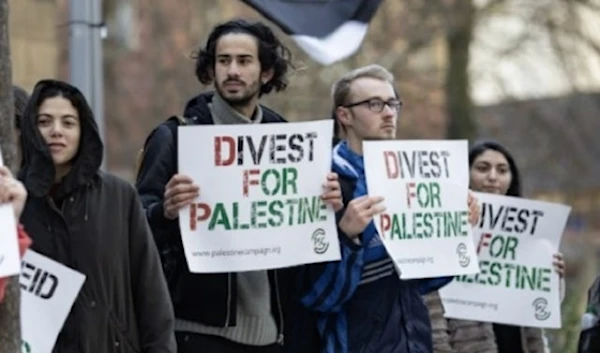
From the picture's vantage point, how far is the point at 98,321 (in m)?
5.95

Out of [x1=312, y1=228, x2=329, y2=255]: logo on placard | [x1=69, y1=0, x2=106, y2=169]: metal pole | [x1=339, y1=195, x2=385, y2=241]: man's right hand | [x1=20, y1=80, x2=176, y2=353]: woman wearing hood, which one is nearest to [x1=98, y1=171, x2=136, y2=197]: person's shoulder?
[x1=20, y1=80, x2=176, y2=353]: woman wearing hood

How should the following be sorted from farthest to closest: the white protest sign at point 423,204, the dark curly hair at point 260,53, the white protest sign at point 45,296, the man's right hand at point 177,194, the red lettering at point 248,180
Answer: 1. the white protest sign at point 423,204
2. the dark curly hair at point 260,53
3. the red lettering at point 248,180
4. the man's right hand at point 177,194
5. the white protest sign at point 45,296

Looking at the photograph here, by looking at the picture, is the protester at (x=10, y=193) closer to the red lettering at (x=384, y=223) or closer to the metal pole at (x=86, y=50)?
the red lettering at (x=384, y=223)

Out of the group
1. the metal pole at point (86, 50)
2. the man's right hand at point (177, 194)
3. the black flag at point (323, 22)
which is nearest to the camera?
the man's right hand at point (177, 194)

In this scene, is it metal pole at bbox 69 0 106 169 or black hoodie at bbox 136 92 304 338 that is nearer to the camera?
black hoodie at bbox 136 92 304 338

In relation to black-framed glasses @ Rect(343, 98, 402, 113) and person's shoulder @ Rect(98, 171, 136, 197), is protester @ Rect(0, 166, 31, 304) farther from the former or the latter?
black-framed glasses @ Rect(343, 98, 402, 113)

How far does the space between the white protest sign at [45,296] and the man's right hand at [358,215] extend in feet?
3.98

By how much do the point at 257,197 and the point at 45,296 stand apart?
1.03 meters

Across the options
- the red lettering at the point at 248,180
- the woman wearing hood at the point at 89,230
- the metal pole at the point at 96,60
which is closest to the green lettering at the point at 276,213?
the red lettering at the point at 248,180

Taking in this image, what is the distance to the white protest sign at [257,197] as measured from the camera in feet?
21.1

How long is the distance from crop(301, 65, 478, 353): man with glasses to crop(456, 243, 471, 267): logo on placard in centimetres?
22

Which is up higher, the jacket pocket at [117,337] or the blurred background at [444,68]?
the blurred background at [444,68]

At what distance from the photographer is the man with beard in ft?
21.4

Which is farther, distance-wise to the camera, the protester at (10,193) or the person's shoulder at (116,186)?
the person's shoulder at (116,186)
